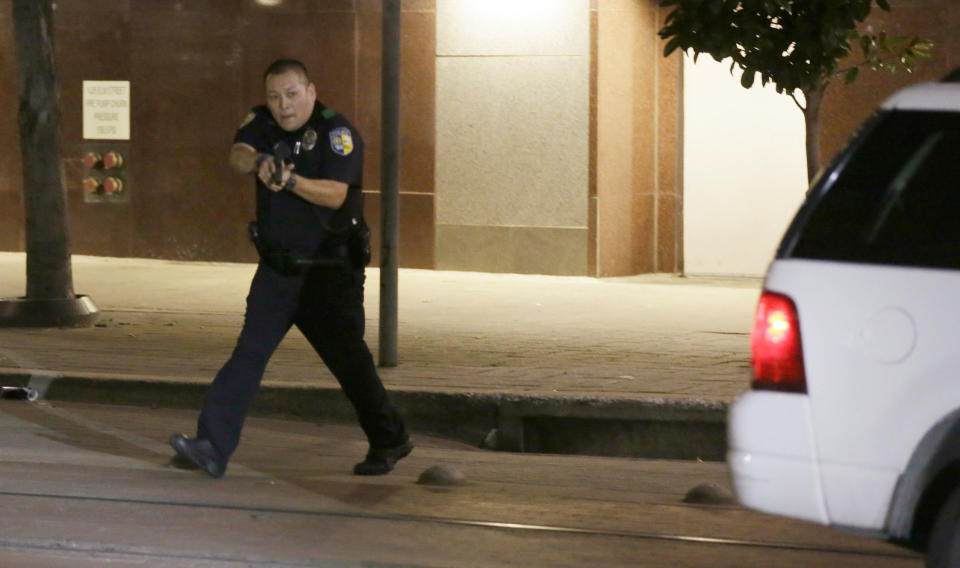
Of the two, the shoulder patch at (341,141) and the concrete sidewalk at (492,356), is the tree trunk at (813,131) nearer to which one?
the concrete sidewalk at (492,356)

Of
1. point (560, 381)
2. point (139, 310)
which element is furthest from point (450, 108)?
point (560, 381)

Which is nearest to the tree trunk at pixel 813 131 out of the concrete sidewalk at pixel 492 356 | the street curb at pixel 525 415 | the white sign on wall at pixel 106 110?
the concrete sidewalk at pixel 492 356

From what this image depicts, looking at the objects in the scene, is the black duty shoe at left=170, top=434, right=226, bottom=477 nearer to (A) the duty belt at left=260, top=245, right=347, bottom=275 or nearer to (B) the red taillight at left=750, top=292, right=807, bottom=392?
(A) the duty belt at left=260, top=245, right=347, bottom=275

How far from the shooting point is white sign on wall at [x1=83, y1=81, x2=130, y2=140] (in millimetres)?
17094

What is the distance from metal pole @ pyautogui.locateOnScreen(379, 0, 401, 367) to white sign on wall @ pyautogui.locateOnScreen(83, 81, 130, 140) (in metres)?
7.94

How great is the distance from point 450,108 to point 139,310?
13.5 ft

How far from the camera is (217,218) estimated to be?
1688 cm

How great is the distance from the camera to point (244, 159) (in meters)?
6.73

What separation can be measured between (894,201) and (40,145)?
845cm

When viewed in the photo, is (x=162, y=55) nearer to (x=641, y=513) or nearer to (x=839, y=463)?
(x=641, y=513)

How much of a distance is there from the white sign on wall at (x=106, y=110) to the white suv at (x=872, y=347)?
13.2 metres

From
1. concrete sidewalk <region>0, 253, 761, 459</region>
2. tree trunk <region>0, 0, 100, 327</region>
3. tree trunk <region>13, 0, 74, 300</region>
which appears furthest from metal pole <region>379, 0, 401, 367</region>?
tree trunk <region>13, 0, 74, 300</region>

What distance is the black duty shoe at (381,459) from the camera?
732 cm

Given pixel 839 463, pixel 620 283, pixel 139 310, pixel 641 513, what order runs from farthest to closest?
1. pixel 620 283
2. pixel 139 310
3. pixel 641 513
4. pixel 839 463
